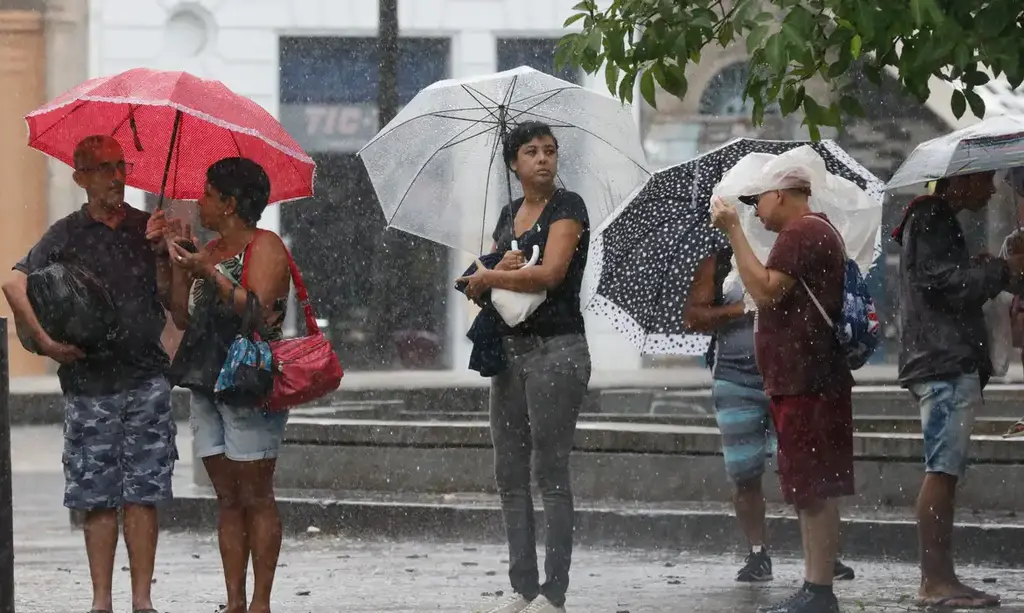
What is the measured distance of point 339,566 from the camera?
29.7ft

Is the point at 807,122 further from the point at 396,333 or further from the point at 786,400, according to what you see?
the point at 396,333

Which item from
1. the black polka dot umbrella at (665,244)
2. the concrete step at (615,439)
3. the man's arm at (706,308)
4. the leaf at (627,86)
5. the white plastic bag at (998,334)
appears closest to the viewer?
the leaf at (627,86)

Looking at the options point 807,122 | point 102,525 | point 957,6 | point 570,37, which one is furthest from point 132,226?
point 957,6

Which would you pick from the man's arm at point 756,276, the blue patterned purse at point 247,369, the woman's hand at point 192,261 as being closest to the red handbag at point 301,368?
the blue patterned purse at point 247,369

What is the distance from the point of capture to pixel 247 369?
264 inches

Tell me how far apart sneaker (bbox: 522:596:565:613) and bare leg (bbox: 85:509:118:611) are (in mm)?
1509

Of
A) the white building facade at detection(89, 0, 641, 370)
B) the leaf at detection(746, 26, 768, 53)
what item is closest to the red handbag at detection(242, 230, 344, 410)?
the leaf at detection(746, 26, 768, 53)

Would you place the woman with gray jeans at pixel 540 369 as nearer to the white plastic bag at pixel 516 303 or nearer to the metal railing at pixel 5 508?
the white plastic bag at pixel 516 303

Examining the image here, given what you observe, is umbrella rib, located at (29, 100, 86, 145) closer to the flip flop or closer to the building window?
the flip flop

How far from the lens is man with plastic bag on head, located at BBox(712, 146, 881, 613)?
7.01 m

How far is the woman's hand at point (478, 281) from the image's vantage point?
7.04 metres

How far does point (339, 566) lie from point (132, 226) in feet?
8.39

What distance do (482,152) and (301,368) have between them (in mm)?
1461

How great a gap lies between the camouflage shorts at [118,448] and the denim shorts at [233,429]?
0.19 metres
